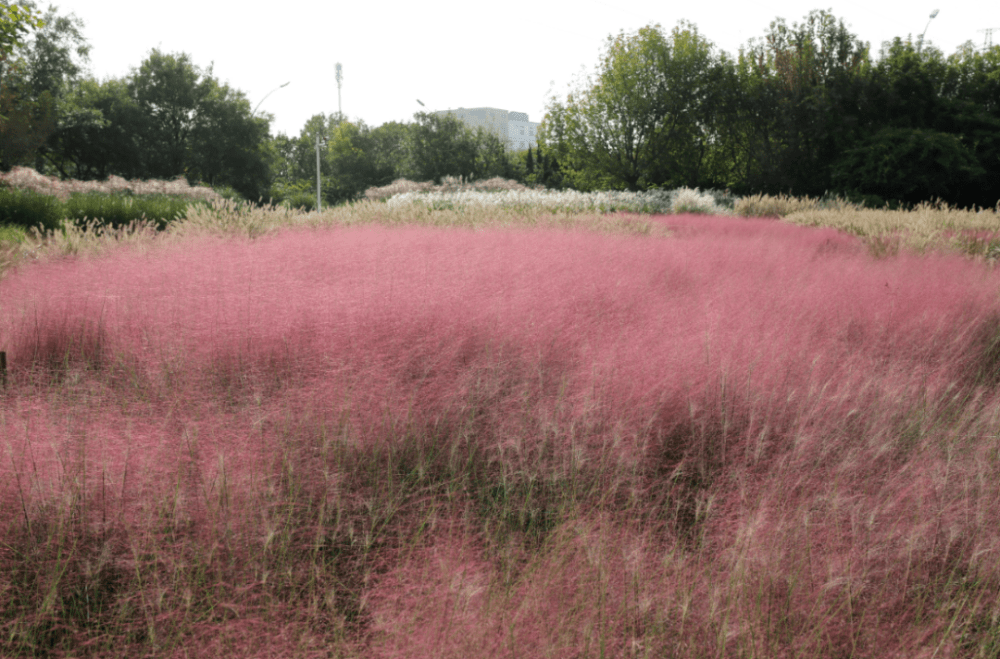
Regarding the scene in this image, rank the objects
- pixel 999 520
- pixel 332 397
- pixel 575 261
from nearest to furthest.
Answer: pixel 999 520, pixel 332 397, pixel 575 261

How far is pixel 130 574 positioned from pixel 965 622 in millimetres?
2509

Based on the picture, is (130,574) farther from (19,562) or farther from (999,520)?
(999,520)

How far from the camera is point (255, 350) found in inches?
126

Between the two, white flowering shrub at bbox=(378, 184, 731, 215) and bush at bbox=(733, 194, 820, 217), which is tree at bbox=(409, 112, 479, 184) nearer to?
white flowering shrub at bbox=(378, 184, 731, 215)

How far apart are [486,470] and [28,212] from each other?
10427mm

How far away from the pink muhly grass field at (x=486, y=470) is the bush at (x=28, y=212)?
6167 millimetres

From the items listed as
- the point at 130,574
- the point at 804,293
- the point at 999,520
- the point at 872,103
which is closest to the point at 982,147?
the point at 872,103

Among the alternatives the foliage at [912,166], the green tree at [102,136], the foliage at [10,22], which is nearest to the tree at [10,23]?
the foliage at [10,22]

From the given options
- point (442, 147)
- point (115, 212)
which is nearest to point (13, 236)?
point (115, 212)

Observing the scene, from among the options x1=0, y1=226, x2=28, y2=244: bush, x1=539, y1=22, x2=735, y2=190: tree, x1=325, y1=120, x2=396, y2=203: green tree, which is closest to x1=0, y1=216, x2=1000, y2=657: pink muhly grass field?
x1=0, y1=226, x2=28, y2=244: bush

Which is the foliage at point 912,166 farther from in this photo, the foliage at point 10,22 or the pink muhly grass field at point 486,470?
the foliage at point 10,22

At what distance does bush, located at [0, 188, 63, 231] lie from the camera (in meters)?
9.06

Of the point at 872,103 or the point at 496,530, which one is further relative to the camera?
the point at 872,103

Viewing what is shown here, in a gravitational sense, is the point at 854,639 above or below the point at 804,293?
below
